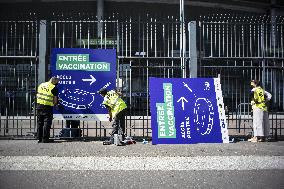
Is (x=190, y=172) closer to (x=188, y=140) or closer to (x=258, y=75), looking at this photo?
(x=188, y=140)

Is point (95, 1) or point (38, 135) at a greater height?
point (95, 1)

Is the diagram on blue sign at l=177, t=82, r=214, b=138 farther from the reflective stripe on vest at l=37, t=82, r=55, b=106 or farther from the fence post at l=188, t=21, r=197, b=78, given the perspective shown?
the reflective stripe on vest at l=37, t=82, r=55, b=106

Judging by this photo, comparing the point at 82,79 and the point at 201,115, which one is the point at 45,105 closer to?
the point at 82,79

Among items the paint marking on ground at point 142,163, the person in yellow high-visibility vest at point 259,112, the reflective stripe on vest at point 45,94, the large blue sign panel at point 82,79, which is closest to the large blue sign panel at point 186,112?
the person in yellow high-visibility vest at point 259,112

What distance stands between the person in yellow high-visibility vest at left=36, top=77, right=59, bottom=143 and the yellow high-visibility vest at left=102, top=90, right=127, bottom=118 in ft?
4.71

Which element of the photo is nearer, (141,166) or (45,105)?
(141,166)

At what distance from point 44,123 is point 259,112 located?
6216mm

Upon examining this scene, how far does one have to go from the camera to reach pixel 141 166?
5793mm

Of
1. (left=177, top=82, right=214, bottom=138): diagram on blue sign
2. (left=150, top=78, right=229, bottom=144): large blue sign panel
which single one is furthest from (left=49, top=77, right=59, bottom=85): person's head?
(left=177, top=82, right=214, bottom=138): diagram on blue sign

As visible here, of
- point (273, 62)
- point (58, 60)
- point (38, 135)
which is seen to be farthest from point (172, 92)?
point (273, 62)

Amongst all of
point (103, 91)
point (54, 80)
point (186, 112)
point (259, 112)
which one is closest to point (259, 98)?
point (259, 112)

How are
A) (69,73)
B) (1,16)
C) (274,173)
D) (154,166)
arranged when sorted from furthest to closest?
(1,16) < (69,73) < (154,166) < (274,173)

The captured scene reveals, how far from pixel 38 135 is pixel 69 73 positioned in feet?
6.46

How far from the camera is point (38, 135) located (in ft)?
29.4
